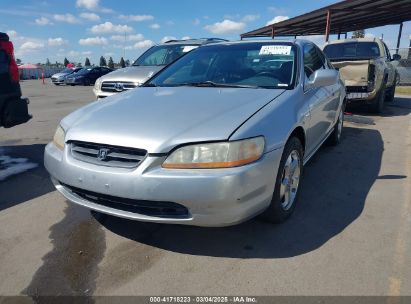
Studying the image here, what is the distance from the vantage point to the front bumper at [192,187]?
7.38 ft

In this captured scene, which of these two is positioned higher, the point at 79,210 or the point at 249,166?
the point at 249,166

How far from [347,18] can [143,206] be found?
21.1 metres

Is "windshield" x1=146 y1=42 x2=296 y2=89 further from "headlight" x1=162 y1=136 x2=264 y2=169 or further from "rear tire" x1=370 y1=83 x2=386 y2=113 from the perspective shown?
"rear tire" x1=370 y1=83 x2=386 y2=113

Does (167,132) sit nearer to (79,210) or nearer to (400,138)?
(79,210)

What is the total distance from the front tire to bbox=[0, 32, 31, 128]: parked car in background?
3606mm

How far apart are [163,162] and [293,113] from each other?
1268mm

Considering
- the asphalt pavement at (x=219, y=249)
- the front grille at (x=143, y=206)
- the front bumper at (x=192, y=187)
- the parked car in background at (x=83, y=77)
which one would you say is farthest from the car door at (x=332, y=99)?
the parked car in background at (x=83, y=77)

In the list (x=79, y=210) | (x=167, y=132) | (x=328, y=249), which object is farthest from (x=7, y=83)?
(x=328, y=249)

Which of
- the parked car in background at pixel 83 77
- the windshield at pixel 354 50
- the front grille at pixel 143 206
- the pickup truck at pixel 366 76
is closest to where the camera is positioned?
the front grille at pixel 143 206

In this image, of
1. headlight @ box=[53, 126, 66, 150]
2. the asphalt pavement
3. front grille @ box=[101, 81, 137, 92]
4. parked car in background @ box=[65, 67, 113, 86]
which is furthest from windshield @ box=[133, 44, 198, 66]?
parked car in background @ box=[65, 67, 113, 86]

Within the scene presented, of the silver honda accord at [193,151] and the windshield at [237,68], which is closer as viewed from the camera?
the silver honda accord at [193,151]

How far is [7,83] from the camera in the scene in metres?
4.54

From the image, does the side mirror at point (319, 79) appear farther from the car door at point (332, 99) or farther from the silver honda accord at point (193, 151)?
the car door at point (332, 99)

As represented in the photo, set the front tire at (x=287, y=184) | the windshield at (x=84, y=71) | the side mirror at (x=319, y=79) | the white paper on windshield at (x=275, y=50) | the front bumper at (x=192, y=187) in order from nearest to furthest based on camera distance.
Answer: the front bumper at (x=192, y=187)
the front tire at (x=287, y=184)
the side mirror at (x=319, y=79)
the white paper on windshield at (x=275, y=50)
the windshield at (x=84, y=71)
